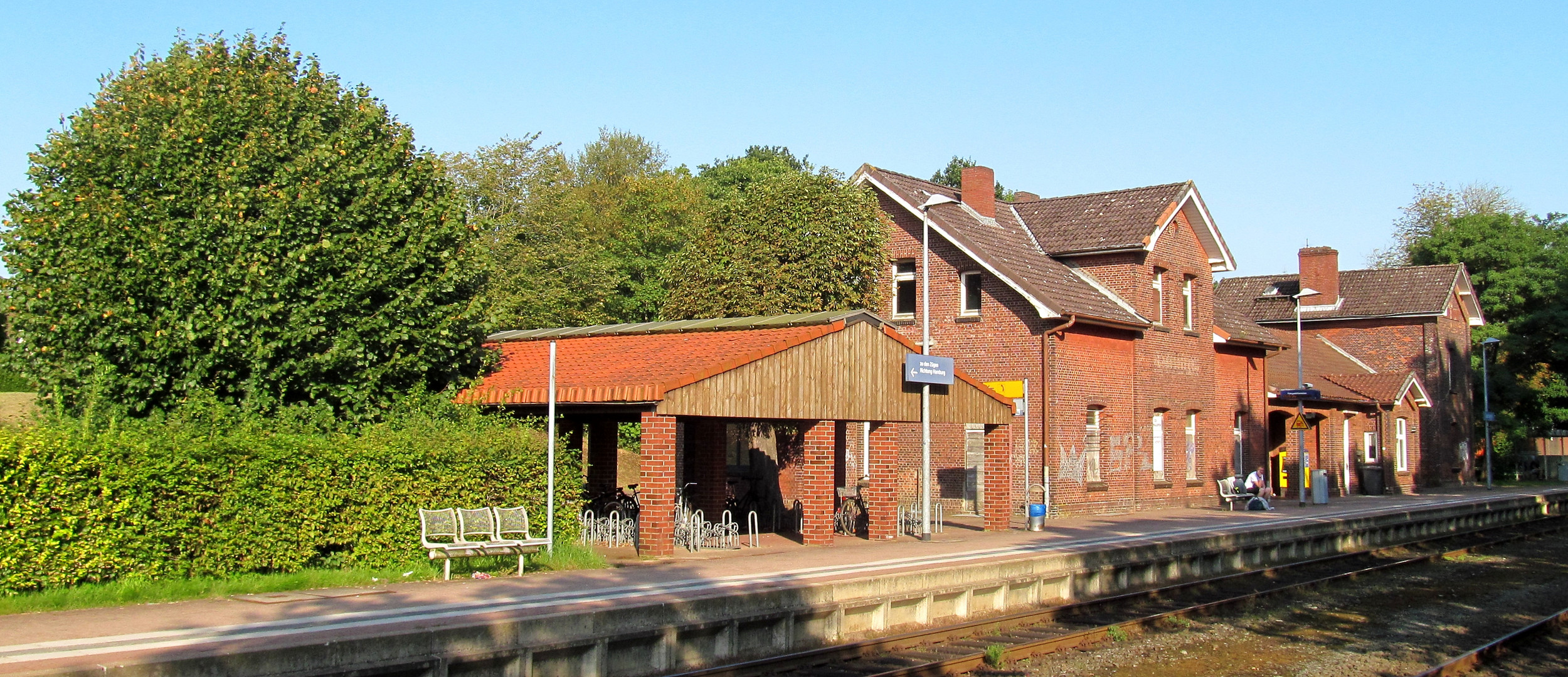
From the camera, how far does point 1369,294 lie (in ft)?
159

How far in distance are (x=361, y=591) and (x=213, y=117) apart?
6627 mm

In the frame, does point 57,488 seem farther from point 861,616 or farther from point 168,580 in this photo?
point 861,616

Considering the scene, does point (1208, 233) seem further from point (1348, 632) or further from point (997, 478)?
point (1348, 632)

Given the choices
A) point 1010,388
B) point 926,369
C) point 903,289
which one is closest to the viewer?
point 926,369

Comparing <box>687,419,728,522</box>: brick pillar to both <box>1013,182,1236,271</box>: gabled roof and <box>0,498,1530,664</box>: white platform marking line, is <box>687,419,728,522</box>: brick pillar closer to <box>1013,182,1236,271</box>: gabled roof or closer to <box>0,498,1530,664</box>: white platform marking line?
<box>0,498,1530,664</box>: white platform marking line

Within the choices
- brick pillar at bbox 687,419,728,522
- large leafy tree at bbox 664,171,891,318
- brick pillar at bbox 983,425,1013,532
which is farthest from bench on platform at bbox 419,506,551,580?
large leafy tree at bbox 664,171,891,318

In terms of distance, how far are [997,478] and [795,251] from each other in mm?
7882

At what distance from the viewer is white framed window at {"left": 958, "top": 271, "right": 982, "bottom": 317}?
95.8 ft

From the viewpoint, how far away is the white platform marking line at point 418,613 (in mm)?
9258

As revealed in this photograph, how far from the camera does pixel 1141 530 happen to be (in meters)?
23.3

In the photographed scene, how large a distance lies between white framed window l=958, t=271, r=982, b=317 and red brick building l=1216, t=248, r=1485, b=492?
20.8 meters

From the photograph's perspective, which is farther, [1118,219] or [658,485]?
[1118,219]

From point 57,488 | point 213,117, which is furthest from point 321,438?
point 213,117

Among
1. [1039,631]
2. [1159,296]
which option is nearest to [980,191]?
[1159,296]
